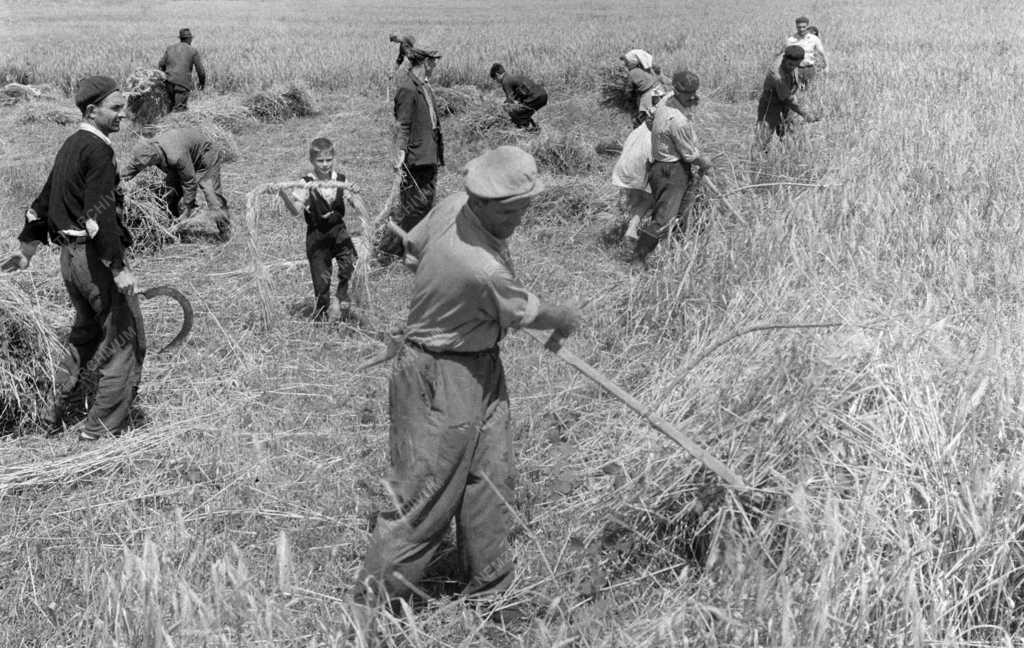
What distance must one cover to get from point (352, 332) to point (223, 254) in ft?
6.58

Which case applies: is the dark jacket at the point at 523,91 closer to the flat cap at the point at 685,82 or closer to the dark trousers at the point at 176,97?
the dark trousers at the point at 176,97

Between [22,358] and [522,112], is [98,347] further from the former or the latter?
[522,112]

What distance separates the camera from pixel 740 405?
3.36 m

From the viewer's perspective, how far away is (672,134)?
609 centimetres

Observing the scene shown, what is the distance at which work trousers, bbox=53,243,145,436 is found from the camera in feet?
13.4

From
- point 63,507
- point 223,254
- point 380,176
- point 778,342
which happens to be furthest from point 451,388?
point 380,176

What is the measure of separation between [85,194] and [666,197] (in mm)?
3838

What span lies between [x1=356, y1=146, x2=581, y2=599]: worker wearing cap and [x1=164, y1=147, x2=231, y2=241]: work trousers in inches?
189

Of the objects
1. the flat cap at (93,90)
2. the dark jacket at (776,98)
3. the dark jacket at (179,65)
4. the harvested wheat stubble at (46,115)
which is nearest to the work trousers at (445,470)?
the flat cap at (93,90)

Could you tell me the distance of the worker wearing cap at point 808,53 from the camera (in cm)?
1083

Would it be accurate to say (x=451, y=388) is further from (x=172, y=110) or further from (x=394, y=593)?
(x=172, y=110)

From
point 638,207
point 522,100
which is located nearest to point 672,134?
point 638,207

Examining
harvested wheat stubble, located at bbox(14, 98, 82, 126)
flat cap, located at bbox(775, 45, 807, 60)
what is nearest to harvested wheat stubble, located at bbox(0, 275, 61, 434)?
flat cap, located at bbox(775, 45, 807, 60)

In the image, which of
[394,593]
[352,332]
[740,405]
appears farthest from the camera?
[352,332]
